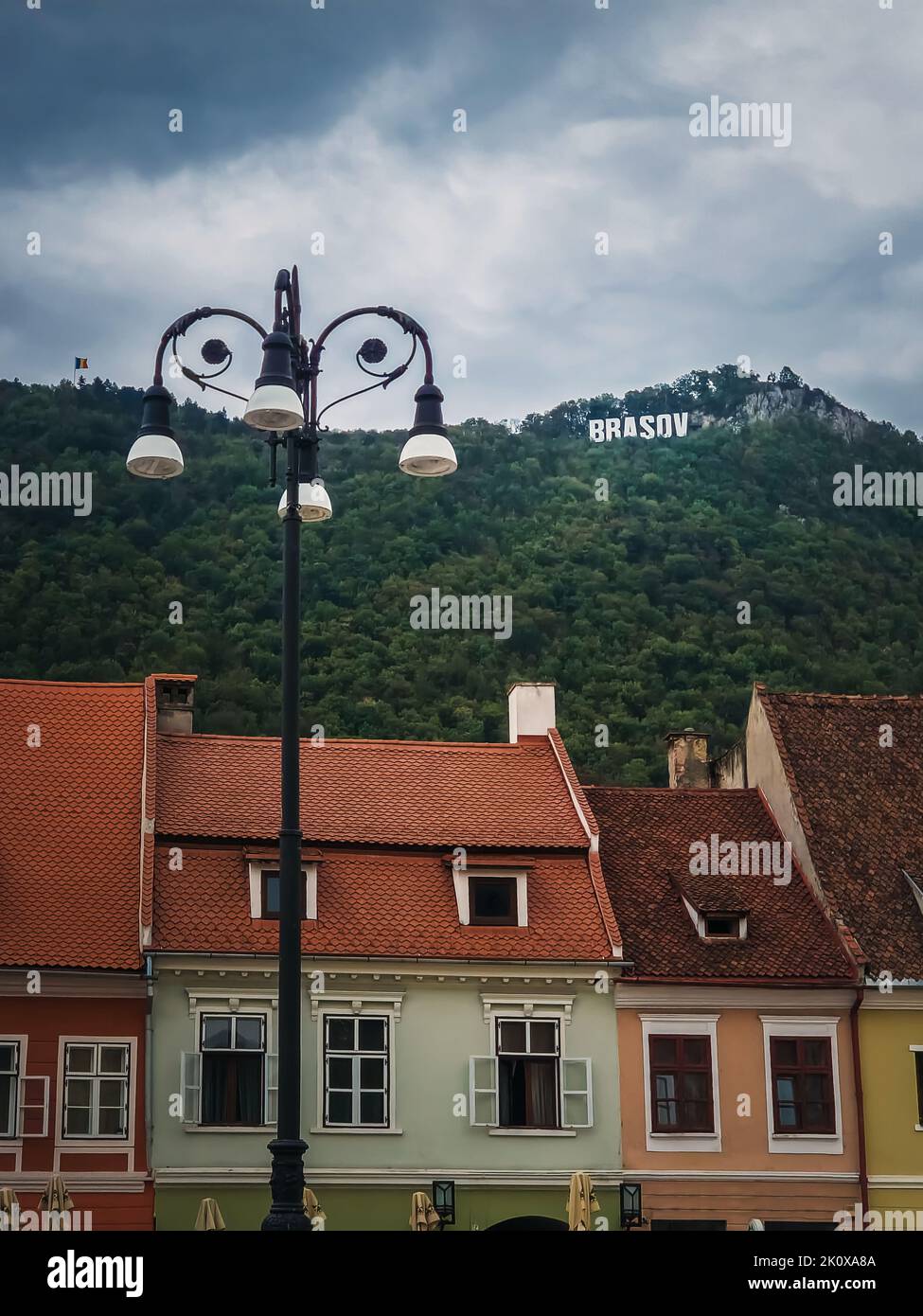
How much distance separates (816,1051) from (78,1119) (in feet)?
40.3

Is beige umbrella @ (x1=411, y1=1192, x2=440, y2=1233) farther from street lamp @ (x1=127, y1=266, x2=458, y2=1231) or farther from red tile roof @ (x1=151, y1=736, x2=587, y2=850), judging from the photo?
street lamp @ (x1=127, y1=266, x2=458, y2=1231)

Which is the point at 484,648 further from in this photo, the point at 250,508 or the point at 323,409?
the point at 323,409

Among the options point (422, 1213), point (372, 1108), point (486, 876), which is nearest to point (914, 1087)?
point (486, 876)

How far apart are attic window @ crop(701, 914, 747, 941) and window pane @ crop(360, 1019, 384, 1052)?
599 centimetres

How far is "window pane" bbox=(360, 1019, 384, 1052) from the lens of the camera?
90.1 ft

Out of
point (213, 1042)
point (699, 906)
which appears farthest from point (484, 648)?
point (213, 1042)

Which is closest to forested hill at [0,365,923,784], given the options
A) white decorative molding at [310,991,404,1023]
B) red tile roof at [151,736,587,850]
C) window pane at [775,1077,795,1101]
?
red tile roof at [151,736,587,850]

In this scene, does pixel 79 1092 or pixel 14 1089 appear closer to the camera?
pixel 14 1089

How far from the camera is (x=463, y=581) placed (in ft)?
165

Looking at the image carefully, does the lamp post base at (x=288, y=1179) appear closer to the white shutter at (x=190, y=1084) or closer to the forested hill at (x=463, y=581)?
the white shutter at (x=190, y=1084)

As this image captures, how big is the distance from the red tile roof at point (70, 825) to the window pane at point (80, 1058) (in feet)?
4.44

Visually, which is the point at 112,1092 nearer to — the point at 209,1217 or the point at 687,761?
the point at 209,1217

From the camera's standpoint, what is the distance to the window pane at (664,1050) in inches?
1102

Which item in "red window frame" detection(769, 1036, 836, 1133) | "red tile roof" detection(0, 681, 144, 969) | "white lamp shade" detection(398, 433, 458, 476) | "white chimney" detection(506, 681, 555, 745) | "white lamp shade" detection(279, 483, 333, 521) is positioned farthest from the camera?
"white chimney" detection(506, 681, 555, 745)
